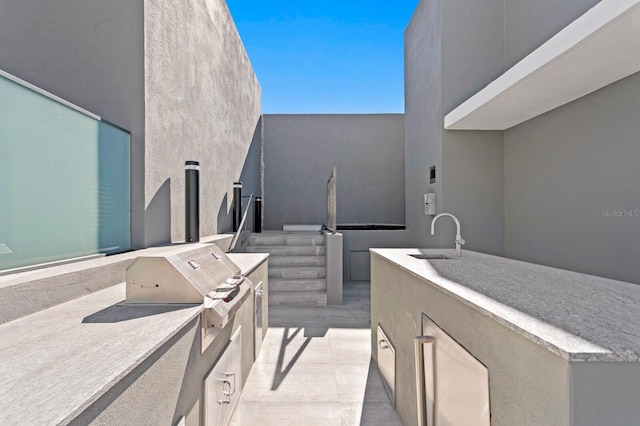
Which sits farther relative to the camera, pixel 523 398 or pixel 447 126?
pixel 447 126

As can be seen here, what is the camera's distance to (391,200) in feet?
31.5

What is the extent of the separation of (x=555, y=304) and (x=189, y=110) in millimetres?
→ 4481

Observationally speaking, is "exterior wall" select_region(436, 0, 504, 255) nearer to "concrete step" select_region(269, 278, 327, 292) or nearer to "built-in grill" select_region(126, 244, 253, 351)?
"concrete step" select_region(269, 278, 327, 292)

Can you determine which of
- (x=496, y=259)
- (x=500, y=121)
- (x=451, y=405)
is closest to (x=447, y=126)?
(x=500, y=121)

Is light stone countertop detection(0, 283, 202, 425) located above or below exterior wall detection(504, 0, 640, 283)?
below

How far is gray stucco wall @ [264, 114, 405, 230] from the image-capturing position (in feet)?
31.5

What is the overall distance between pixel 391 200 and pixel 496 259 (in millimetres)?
7175

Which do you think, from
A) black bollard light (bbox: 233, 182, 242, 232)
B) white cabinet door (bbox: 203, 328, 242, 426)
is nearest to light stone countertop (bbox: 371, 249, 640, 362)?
white cabinet door (bbox: 203, 328, 242, 426)

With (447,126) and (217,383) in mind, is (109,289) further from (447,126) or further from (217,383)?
(447,126)

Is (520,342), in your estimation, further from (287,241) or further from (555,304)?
(287,241)

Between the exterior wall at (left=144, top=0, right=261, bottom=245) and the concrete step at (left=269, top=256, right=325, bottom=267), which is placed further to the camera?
the concrete step at (left=269, top=256, right=325, bottom=267)
